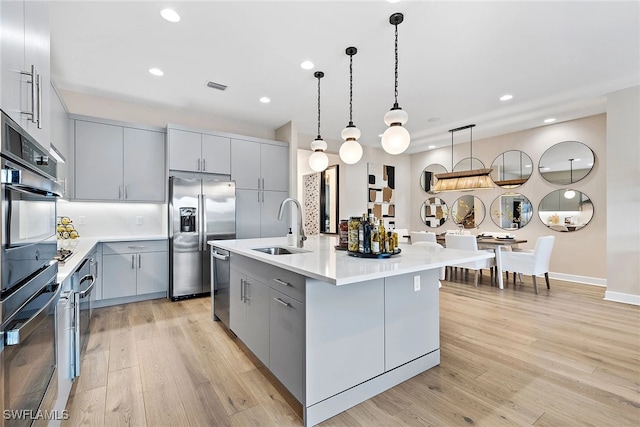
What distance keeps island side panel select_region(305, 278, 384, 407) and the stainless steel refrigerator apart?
9.66 feet

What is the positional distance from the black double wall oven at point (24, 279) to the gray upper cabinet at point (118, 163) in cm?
294

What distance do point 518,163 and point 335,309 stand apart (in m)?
5.65

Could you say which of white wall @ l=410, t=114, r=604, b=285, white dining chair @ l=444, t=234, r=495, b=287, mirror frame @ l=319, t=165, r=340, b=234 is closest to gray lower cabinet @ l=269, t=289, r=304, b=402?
white dining chair @ l=444, t=234, r=495, b=287

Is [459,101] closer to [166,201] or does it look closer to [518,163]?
[518,163]

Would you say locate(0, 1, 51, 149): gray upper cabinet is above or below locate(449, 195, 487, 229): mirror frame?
above

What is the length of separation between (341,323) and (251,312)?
866 mm

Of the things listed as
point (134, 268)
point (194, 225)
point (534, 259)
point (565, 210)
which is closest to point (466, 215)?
point (565, 210)

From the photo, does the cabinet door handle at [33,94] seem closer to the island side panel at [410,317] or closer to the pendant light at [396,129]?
the island side panel at [410,317]

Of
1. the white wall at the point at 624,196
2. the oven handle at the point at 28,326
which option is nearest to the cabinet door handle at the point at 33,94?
the oven handle at the point at 28,326

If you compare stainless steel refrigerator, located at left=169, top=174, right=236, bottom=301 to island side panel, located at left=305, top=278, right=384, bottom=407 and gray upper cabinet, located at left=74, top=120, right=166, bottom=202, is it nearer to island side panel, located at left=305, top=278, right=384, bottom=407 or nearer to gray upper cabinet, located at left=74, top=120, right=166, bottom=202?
gray upper cabinet, located at left=74, top=120, right=166, bottom=202

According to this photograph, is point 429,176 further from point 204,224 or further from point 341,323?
point 341,323

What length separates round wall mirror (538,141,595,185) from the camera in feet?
16.3

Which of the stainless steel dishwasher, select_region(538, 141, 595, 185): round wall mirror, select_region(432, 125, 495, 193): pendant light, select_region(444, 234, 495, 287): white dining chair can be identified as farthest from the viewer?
select_region(432, 125, 495, 193): pendant light

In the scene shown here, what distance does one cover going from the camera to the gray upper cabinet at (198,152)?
414cm
